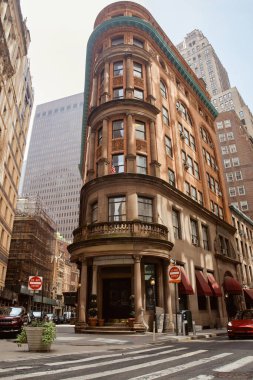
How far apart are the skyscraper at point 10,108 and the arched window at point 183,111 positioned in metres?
21.7

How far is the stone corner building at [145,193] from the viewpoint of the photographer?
2220 cm

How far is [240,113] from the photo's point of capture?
95750 mm

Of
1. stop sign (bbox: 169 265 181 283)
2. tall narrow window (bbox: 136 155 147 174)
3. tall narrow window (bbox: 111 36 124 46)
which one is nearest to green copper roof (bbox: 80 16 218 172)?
tall narrow window (bbox: 111 36 124 46)

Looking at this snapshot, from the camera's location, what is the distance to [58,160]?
167 m

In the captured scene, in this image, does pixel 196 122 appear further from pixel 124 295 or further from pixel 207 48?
pixel 207 48

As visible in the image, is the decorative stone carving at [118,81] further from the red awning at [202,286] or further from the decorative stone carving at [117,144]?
the red awning at [202,286]

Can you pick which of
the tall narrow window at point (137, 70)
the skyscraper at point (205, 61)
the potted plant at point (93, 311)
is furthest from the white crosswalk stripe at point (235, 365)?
the skyscraper at point (205, 61)

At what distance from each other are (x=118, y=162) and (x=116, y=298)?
36.7ft

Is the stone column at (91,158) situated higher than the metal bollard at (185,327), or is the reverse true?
the stone column at (91,158)

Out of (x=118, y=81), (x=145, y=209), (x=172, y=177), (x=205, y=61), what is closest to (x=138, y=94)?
(x=118, y=81)

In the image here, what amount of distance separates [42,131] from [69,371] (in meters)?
184

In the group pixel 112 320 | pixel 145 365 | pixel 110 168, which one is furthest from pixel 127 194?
pixel 145 365

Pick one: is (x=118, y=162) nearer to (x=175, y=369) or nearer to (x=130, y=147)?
(x=130, y=147)

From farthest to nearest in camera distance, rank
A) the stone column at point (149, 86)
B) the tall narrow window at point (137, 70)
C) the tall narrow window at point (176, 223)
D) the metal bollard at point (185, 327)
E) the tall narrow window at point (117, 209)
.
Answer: the tall narrow window at point (137, 70), the stone column at point (149, 86), the tall narrow window at point (176, 223), the tall narrow window at point (117, 209), the metal bollard at point (185, 327)
